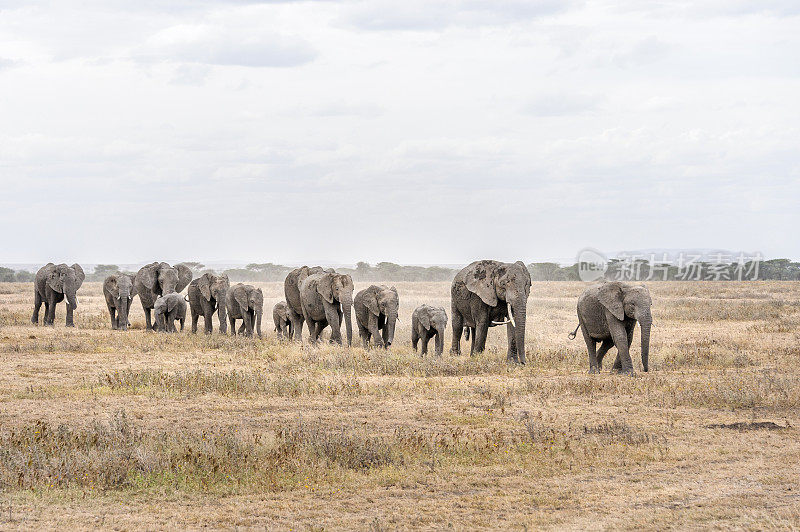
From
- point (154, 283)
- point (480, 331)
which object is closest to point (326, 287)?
point (480, 331)

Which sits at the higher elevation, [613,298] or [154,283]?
[613,298]

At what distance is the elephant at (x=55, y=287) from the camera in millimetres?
34188

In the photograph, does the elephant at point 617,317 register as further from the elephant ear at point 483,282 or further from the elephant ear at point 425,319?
the elephant ear at point 425,319

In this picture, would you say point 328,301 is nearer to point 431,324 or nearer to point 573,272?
point 431,324

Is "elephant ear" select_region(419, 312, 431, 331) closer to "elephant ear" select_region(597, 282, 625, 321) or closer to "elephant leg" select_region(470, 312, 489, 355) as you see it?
"elephant leg" select_region(470, 312, 489, 355)

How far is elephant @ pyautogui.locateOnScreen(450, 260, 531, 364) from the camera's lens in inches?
851

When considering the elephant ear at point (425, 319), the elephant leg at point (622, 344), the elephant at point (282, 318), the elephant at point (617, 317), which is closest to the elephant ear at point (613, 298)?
the elephant at point (617, 317)

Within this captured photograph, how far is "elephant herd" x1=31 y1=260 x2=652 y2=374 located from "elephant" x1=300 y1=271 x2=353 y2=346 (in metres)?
0.03

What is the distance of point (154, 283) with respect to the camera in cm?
3612

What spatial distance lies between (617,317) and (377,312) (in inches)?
322

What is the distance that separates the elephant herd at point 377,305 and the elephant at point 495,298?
0.02 meters

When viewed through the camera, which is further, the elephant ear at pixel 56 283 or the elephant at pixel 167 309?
the elephant ear at pixel 56 283

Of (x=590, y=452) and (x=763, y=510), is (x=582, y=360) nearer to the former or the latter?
(x=590, y=452)

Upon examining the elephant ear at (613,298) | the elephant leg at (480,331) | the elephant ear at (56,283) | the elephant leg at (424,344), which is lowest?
the elephant leg at (424,344)
